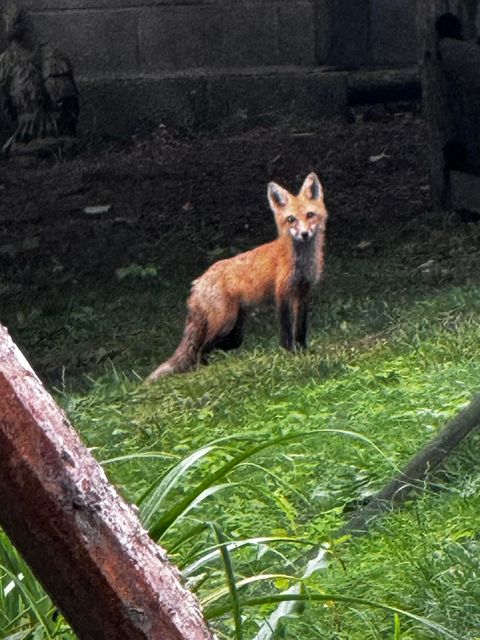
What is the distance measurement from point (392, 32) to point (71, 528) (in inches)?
482

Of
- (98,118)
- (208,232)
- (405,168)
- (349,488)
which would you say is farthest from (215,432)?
(98,118)

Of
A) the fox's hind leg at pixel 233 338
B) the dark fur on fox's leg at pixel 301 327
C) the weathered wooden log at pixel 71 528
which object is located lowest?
the fox's hind leg at pixel 233 338

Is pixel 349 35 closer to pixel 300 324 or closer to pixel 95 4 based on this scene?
pixel 95 4

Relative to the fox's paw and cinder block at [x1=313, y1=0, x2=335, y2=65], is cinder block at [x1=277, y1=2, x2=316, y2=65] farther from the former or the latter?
the fox's paw

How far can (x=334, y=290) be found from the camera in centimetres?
839

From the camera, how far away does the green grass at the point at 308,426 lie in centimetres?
343

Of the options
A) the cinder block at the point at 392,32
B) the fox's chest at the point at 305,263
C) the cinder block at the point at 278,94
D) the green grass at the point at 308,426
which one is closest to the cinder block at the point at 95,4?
the cinder block at the point at 278,94

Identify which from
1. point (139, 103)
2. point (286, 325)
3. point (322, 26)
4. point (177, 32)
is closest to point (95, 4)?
point (177, 32)

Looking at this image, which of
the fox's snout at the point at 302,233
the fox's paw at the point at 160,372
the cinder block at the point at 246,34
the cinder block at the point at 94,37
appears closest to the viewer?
the fox's snout at the point at 302,233

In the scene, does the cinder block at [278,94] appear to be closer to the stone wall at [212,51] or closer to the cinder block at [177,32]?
the stone wall at [212,51]

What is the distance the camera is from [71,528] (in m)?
1.92

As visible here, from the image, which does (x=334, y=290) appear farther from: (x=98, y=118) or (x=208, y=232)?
(x=98, y=118)

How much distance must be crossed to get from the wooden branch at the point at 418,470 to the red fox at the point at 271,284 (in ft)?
7.79

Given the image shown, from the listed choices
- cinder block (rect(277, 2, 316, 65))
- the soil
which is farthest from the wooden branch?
cinder block (rect(277, 2, 316, 65))
